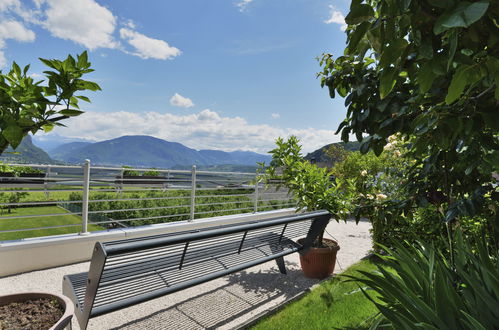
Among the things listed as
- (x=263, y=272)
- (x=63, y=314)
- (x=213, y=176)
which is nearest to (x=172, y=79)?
(x=213, y=176)

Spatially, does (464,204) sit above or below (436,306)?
above

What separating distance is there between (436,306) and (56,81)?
→ 2.01 meters

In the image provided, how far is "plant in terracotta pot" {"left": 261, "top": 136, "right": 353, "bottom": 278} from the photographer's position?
13.8 feet

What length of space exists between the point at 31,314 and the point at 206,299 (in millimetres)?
2091

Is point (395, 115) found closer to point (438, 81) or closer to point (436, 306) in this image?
point (438, 81)

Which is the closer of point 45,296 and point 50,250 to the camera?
point 45,296

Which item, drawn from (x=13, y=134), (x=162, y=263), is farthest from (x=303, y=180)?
(x=13, y=134)

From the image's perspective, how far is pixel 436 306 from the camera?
141 cm

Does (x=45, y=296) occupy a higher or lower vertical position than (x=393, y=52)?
lower

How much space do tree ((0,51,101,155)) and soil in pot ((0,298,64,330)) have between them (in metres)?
1.05

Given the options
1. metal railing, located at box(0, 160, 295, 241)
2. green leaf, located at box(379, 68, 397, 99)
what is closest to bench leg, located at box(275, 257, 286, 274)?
metal railing, located at box(0, 160, 295, 241)

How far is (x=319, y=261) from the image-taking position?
4.17 meters

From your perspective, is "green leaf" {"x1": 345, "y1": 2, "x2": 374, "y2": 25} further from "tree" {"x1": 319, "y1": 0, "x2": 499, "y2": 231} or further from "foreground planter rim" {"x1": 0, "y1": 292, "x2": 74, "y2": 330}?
"foreground planter rim" {"x1": 0, "y1": 292, "x2": 74, "y2": 330}

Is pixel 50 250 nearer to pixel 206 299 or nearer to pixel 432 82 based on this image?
pixel 206 299
